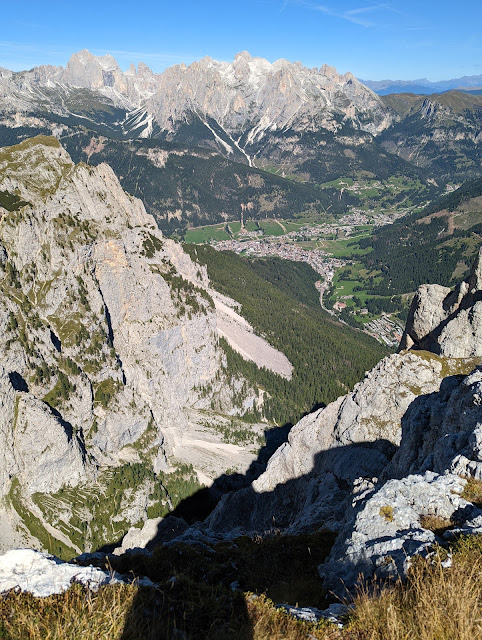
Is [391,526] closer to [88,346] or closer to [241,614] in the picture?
[241,614]

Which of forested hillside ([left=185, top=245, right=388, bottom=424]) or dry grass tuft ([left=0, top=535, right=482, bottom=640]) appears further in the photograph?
forested hillside ([left=185, top=245, right=388, bottom=424])

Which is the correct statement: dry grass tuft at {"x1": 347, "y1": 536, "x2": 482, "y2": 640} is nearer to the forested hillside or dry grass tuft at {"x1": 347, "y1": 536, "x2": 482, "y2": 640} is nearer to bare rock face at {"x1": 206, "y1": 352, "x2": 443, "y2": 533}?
bare rock face at {"x1": 206, "y1": 352, "x2": 443, "y2": 533}

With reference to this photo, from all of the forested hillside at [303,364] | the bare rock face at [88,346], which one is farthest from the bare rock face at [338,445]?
the forested hillside at [303,364]

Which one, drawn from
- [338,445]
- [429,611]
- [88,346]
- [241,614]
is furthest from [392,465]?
[88,346]

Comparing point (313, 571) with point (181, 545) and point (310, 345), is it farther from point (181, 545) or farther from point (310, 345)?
point (310, 345)

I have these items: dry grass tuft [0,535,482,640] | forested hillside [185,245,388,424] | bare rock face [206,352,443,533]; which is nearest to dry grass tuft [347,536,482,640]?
dry grass tuft [0,535,482,640]

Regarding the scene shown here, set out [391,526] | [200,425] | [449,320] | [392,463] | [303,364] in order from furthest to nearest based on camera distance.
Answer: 1. [303,364]
2. [200,425]
3. [449,320]
4. [392,463]
5. [391,526]

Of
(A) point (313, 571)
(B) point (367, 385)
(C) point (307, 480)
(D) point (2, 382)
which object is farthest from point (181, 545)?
(D) point (2, 382)

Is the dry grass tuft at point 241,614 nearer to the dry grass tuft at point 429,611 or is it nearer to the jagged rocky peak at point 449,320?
the dry grass tuft at point 429,611
